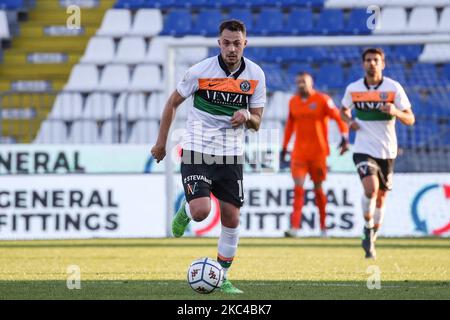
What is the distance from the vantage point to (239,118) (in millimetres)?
7848

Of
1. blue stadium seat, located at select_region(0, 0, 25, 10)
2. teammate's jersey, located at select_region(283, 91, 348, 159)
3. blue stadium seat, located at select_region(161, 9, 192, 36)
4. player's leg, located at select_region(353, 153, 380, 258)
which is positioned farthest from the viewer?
blue stadium seat, located at select_region(0, 0, 25, 10)

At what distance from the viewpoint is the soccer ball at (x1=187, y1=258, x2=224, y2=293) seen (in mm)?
7809

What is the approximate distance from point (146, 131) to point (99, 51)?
4443 millimetres

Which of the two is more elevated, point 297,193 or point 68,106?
point 68,106

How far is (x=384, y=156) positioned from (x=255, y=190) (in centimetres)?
449

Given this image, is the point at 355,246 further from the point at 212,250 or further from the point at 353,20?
the point at 353,20

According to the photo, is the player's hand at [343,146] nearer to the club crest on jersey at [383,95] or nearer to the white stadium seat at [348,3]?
the club crest on jersey at [383,95]

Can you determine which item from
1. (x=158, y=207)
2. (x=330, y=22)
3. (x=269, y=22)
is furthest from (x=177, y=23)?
(x=158, y=207)

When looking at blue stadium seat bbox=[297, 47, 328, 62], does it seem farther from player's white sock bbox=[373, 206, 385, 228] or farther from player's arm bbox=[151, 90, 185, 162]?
player's arm bbox=[151, 90, 185, 162]

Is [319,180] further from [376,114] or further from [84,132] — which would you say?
[84,132]

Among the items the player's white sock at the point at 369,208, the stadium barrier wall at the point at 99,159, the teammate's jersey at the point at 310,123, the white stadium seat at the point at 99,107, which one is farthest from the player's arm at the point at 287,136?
the white stadium seat at the point at 99,107

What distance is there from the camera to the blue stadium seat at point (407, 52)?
65.4ft

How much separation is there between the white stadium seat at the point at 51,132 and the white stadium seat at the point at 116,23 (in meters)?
4.02

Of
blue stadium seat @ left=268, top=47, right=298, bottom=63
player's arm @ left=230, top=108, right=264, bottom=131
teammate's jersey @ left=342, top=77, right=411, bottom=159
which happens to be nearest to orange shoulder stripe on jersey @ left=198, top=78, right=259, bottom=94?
player's arm @ left=230, top=108, right=264, bottom=131
